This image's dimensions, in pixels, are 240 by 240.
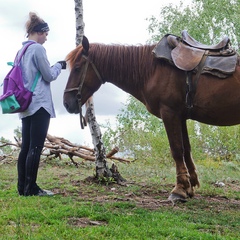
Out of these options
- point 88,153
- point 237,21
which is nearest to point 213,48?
point 88,153

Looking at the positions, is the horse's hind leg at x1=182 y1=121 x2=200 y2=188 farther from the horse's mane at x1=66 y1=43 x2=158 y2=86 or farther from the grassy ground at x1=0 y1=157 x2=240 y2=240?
the horse's mane at x1=66 y1=43 x2=158 y2=86

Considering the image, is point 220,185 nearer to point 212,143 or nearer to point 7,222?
point 7,222

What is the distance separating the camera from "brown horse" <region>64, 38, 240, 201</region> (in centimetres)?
493

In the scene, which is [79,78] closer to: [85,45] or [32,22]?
[85,45]

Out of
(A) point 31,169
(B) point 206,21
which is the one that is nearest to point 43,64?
(A) point 31,169

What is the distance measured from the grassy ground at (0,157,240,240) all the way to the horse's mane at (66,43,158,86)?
1.71 metres

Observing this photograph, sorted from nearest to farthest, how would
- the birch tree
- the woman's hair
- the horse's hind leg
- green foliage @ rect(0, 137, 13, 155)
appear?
the woman's hair
the horse's hind leg
the birch tree
green foliage @ rect(0, 137, 13, 155)

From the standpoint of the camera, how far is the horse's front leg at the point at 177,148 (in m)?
5.12

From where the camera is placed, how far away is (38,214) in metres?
4.01

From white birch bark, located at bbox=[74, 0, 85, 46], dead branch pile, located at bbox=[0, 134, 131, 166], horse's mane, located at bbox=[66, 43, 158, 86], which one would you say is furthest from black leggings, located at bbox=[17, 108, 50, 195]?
dead branch pile, located at bbox=[0, 134, 131, 166]

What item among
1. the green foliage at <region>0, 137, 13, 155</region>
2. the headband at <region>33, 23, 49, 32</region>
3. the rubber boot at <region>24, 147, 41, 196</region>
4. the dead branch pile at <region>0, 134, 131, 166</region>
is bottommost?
the green foliage at <region>0, 137, 13, 155</region>

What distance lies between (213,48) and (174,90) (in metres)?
0.77

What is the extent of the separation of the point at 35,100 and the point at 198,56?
2.18 metres

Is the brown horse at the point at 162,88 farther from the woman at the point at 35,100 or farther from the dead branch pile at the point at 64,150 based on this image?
the dead branch pile at the point at 64,150
